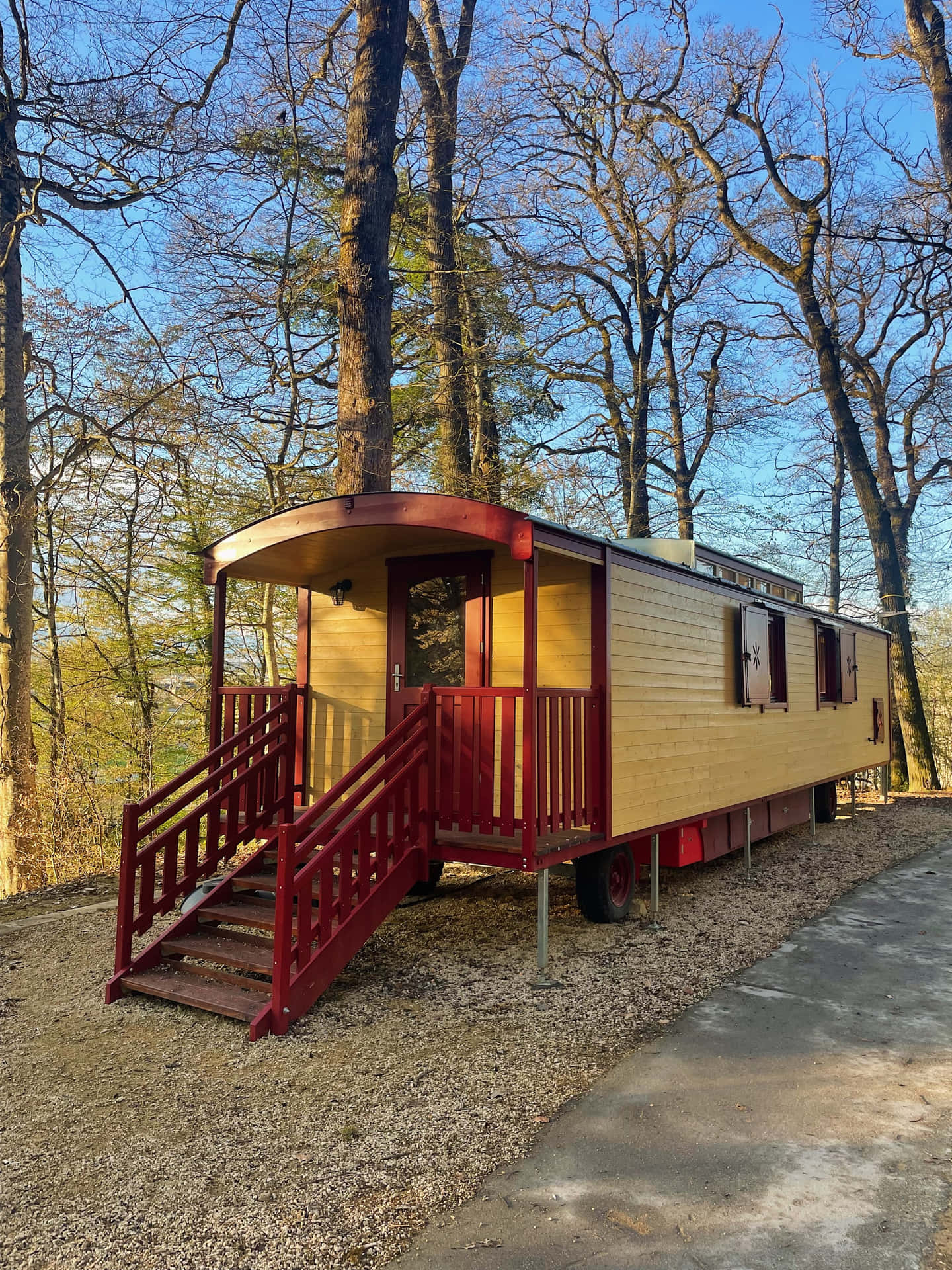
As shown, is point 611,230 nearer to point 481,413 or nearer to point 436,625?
point 481,413

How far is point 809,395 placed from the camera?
61.9ft

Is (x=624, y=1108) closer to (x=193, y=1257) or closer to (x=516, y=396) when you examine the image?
(x=193, y=1257)

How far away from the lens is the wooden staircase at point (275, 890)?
4.08m

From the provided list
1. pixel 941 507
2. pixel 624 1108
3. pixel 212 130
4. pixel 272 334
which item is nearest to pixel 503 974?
pixel 624 1108

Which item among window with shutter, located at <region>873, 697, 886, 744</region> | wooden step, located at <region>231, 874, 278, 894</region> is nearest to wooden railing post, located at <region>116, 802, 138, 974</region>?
wooden step, located at <region>231, 874, 278, 894</region>

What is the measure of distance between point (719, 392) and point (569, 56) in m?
7.08

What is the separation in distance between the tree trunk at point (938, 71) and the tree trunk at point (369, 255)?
8.11m

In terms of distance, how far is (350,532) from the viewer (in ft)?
18.4

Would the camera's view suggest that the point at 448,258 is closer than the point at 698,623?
No

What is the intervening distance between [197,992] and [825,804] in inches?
376

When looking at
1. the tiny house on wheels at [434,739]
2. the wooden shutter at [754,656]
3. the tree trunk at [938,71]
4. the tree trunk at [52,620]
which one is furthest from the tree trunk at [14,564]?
the tree trunk at [938,71]

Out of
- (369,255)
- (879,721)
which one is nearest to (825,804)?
(879,721)

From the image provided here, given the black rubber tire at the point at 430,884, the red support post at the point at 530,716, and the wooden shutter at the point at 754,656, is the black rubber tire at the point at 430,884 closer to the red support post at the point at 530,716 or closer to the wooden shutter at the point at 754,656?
the red support post at the point at 530,716

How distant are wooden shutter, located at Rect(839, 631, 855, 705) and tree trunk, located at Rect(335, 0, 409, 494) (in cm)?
644
